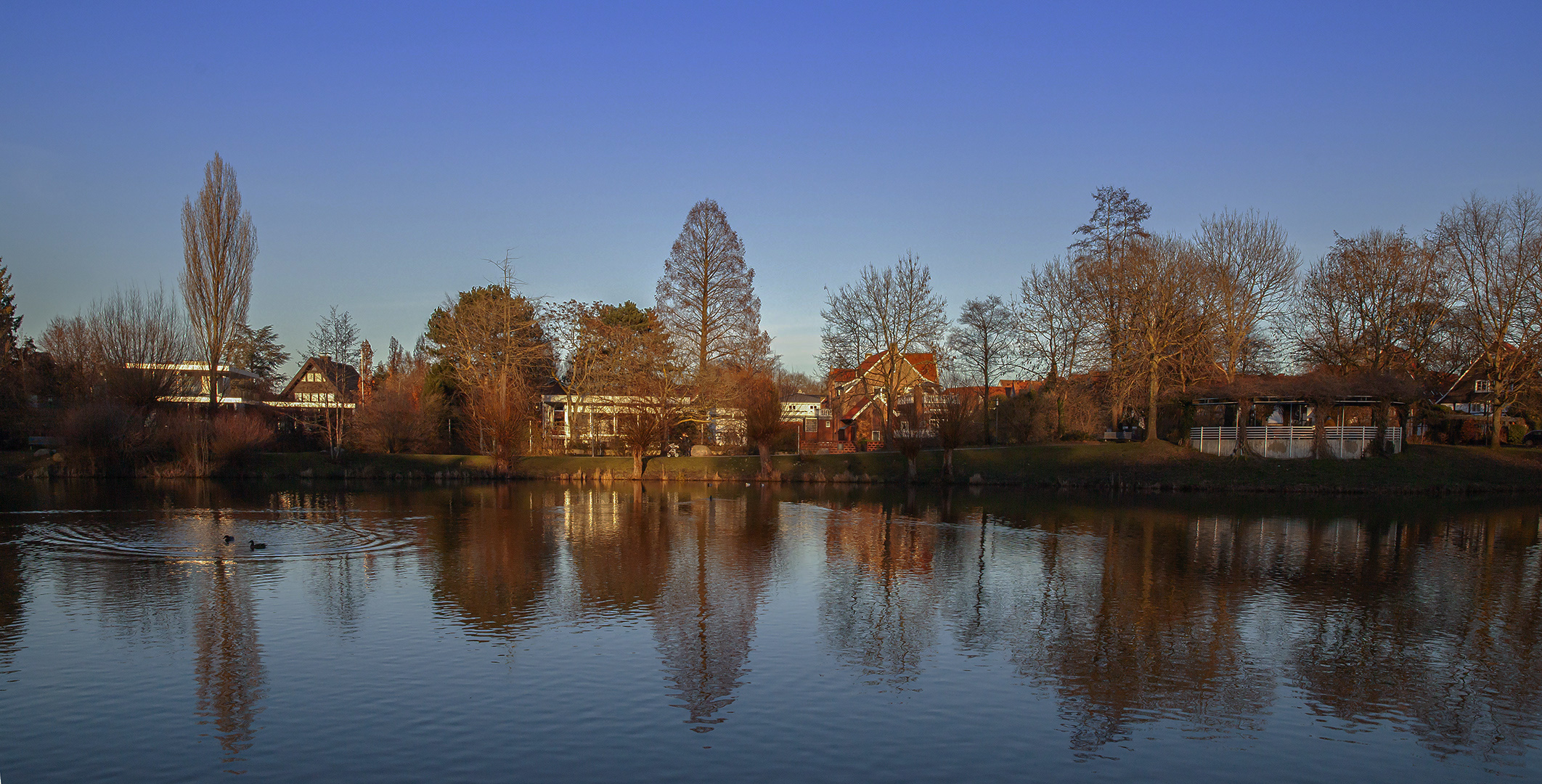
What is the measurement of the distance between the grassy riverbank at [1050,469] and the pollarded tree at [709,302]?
5254 millimetres

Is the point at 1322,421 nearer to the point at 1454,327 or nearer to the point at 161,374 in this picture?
the point at 1454,327

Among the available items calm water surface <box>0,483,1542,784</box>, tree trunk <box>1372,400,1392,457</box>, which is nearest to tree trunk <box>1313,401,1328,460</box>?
tree trunk <box>1372,400,1392,457</box>

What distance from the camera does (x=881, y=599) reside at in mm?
15383

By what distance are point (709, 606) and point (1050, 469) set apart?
29.2 m

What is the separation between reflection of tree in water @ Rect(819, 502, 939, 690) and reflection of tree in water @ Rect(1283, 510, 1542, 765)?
4.52 m

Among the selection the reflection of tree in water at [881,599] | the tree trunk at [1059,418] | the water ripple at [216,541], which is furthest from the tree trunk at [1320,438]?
the water ripple at [216,541]

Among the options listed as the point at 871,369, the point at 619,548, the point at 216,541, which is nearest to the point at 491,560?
the point at 619,548

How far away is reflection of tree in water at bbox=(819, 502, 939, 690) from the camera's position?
11.7 m

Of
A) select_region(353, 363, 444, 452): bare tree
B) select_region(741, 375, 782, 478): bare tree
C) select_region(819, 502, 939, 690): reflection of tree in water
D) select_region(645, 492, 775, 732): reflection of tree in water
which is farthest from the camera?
select_region(353, 363, 444, 452): bare tree

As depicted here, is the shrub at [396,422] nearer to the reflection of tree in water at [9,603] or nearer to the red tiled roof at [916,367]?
the red tiled roof at [916,367]

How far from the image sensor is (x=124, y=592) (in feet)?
48.8

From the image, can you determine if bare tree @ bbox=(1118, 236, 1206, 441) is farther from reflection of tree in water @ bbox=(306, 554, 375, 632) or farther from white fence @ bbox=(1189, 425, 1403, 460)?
reflection of tree in water @ bbox=(306, 554, 375, 632)

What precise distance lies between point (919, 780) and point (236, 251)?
4783 cm

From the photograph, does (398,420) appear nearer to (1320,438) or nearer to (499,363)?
(499,363)
